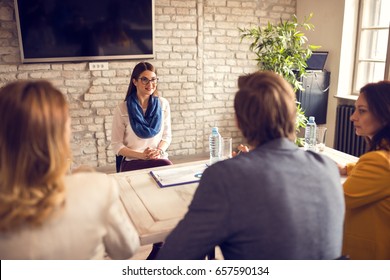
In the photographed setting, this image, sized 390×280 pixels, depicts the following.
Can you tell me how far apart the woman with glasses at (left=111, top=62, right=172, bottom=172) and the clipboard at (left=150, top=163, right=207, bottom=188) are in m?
0.51

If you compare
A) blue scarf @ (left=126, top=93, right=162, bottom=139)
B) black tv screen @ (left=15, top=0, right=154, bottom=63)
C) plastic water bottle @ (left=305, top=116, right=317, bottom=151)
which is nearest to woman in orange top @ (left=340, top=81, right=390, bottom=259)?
plastic water bottle @ (left=305, top=116, right=317, bottom=151)

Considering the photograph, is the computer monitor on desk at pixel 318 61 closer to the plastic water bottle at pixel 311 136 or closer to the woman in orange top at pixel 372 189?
the plastic water bottle at pixel 311 136

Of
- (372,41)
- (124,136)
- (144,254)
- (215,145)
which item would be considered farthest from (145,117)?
(372,41)

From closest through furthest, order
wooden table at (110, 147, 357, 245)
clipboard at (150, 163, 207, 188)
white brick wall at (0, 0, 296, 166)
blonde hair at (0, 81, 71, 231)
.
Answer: blonde hair at (0, 81, 71, 231)
wooden table at (110, 147, 357, 245)
clipboard at (150, 163, 207, 188)
white brick wall at (0, 0, 296, 166)

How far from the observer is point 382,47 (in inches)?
157

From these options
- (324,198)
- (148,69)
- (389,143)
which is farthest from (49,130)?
(148,69)

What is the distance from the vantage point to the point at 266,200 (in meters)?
0.99

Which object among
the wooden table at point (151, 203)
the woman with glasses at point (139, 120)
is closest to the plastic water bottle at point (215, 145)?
the wooden table at point (151, 203)

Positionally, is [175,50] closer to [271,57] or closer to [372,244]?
[271,57]

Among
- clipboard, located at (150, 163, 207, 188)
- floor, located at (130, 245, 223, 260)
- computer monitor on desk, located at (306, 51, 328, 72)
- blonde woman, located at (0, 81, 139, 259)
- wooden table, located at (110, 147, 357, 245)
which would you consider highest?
computer monitor on desk, located at (306, 51, 328, 72)

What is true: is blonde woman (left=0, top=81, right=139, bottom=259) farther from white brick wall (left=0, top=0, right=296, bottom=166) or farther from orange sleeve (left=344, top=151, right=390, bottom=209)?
white brick wall (left=0, top=0, right=296, bottom=166)

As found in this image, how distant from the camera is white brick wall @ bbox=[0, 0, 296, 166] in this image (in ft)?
12.6

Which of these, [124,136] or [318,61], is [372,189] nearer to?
[124,136]

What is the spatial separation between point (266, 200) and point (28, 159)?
24.3 inches
